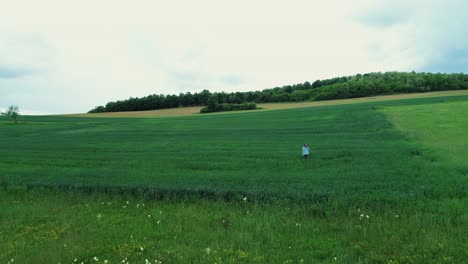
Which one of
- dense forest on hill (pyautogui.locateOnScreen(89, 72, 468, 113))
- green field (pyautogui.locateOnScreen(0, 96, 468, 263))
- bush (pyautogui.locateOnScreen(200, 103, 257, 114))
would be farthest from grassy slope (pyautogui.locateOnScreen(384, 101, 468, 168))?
dense forest on hill (pyautogui.locateOnScreen(89, 72, 468, 113))

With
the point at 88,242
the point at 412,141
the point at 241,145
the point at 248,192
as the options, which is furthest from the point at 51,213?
the point at 412,141

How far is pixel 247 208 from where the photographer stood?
10.2 metres

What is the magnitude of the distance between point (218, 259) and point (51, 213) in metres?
6.17

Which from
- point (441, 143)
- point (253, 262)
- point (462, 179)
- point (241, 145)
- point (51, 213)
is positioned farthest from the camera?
point (241, 145)

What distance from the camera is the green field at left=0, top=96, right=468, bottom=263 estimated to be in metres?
7.37

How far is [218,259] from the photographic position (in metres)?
6.93

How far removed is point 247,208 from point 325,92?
8849cm

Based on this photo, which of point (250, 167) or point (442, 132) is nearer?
point (250, 167)

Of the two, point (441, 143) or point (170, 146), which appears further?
point (170, 146)

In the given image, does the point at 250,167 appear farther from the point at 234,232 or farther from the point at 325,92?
the point at 325,92

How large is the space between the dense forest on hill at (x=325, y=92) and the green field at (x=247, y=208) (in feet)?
239

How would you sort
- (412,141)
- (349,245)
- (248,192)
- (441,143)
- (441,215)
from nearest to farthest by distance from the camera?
(349,245) → (441,215) → (248,192) → (441,143) → (412,141)

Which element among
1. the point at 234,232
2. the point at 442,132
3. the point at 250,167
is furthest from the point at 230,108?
the point at 234,232

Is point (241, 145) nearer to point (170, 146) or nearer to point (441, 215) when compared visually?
point (170, 146)
